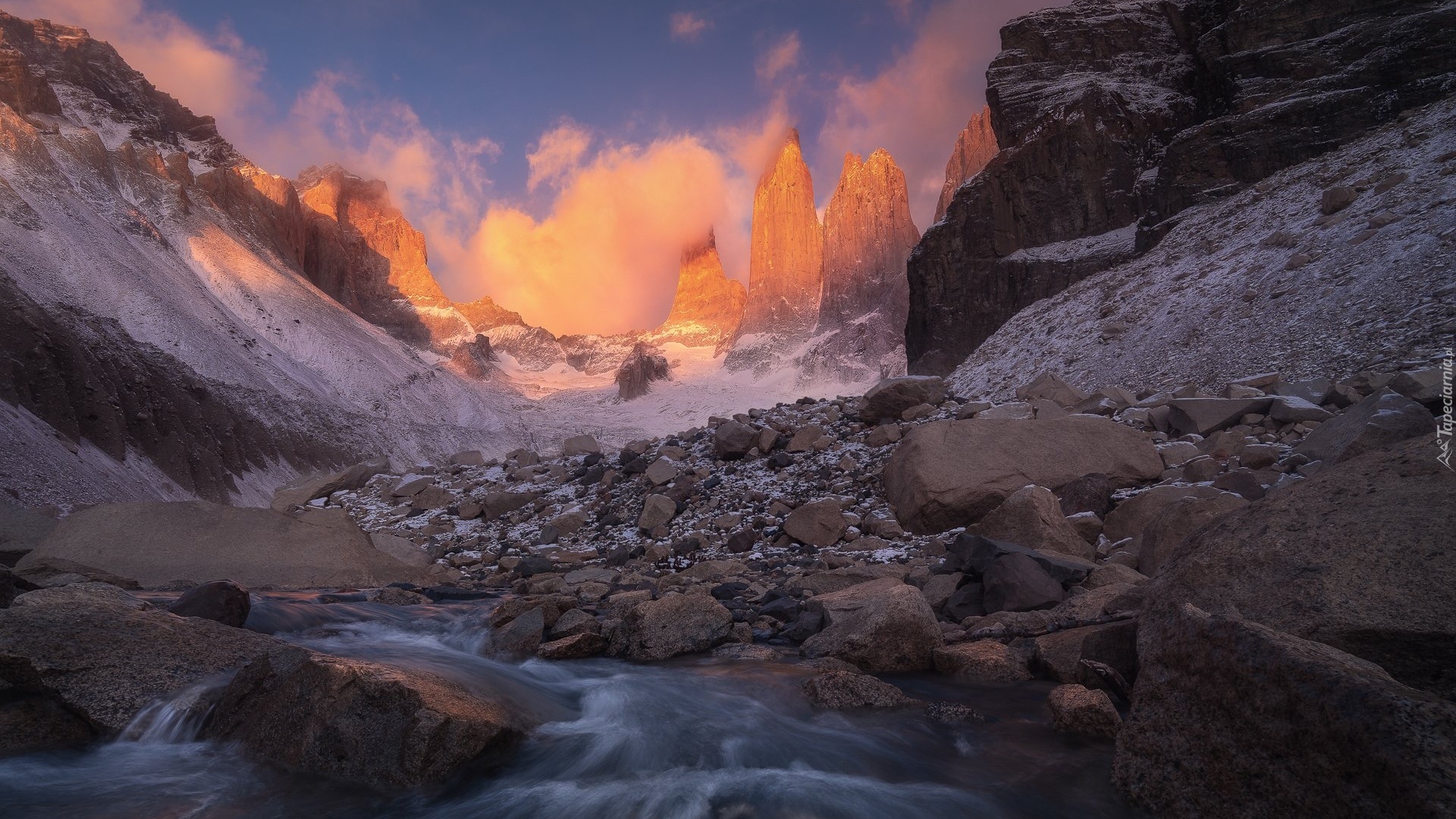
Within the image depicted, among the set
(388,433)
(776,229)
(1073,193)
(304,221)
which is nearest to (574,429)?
(388,433)

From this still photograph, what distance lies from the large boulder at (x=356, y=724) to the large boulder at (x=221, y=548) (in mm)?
8789

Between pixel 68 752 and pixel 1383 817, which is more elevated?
pixel 68 752

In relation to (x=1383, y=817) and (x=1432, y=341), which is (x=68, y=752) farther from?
(x=1432, y=341)

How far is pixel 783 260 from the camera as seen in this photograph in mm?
168375

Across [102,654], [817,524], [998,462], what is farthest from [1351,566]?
[102,654]

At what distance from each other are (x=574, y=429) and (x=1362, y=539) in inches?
3995

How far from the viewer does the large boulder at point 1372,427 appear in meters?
7.54

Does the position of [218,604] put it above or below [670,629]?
above

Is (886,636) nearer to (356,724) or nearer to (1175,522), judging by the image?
(1175,522)

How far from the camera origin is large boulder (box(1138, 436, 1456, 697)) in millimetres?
3689

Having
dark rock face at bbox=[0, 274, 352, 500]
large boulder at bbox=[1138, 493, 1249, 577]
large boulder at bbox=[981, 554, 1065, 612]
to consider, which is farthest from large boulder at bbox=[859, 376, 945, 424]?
dark rock face at bbox=[0, 274, 352, 500]

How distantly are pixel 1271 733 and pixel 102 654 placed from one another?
24.3ft

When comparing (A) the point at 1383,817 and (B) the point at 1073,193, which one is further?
(B) the point at 1073,193

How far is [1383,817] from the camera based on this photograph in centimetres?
254
